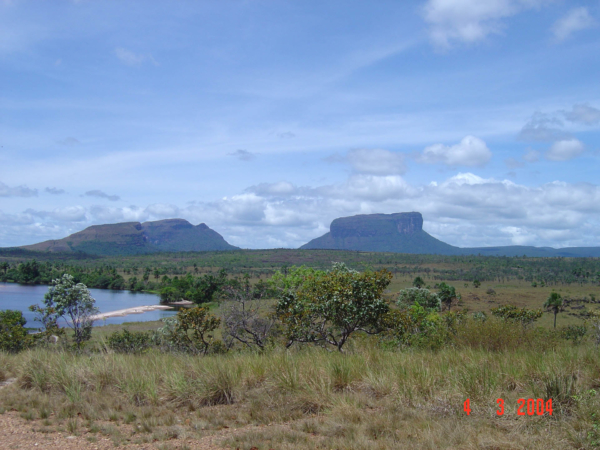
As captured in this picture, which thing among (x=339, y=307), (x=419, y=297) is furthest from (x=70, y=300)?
(x=419, y=297)

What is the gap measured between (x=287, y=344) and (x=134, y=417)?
7931 millimetres

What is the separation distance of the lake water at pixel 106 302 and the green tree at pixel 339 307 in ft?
179

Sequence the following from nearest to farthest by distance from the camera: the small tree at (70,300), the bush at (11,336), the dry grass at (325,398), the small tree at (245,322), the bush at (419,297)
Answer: the dry grass at (325,398)
the small tree at (245,322)
the bush at (11,336)
the small tree at (70,300)
the bush at (419,297)

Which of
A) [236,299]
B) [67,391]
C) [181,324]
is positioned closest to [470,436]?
[67,391]

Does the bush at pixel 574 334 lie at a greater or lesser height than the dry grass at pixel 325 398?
lesser

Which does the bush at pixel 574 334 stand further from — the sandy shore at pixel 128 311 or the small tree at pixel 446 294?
the sandy shore at pixel 128 311

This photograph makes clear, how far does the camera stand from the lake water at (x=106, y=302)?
65.5m

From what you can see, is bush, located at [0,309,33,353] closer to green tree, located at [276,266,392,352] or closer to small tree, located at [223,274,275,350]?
small tree, located at [223,274,275,350]

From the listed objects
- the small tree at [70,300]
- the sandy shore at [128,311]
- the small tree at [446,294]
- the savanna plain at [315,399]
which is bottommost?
the sandy shore at [128,311]

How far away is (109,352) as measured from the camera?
892cm

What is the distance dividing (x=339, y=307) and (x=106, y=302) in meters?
85.3

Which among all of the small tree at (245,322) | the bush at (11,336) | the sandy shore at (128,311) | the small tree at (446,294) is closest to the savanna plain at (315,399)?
the small tree at (245,322)

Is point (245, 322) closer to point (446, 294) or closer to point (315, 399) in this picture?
point (315, 399)
